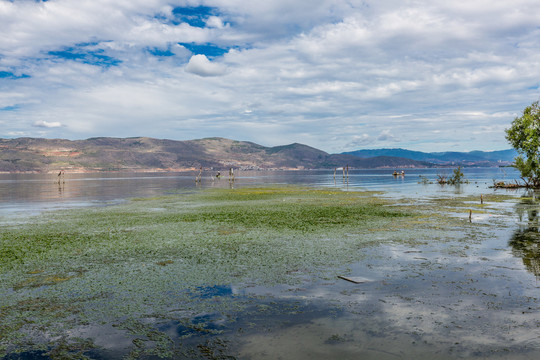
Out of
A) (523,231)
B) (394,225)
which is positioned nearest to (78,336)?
(394,225)

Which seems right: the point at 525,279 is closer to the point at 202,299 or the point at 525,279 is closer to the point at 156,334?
the point at 202,299

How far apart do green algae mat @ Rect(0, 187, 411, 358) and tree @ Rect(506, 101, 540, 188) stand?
170 feet

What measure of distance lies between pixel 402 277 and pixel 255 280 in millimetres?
6071

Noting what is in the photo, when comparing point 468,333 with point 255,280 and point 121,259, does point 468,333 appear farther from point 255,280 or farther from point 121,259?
point 121,259

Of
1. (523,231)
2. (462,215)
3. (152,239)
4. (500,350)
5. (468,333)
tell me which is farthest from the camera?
(462,215)

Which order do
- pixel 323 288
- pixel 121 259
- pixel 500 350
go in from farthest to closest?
pixel 121 259, pixel 323 288, pixel 500 350

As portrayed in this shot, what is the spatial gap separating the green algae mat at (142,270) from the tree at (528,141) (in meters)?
51.7

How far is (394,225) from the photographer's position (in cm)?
2969

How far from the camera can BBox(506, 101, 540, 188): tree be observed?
226 ft

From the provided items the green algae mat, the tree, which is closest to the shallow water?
the green algae mat

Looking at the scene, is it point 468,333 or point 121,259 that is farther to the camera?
point 121,259

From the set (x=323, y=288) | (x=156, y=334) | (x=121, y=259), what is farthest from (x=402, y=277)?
(x=121, y=259)

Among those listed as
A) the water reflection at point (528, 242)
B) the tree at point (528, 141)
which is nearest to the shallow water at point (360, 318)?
the water reflection at point (528, 242)

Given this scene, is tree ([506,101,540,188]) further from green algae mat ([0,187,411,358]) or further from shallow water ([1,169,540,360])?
shallow water ([1,169,540,360])
